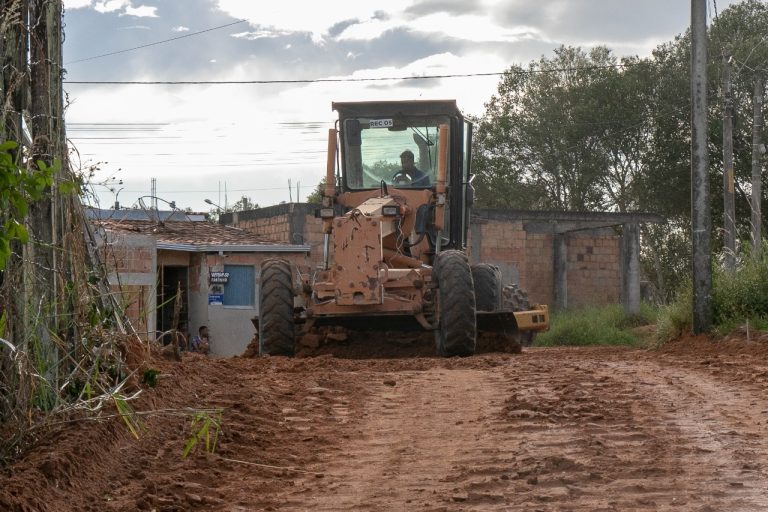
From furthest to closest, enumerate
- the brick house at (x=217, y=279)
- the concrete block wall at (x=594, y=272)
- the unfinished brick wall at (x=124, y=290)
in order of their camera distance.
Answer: the concrete block wall at (x=594, y=272)
the brick house at (x=217, y=279)
the unfinished brick wall at (x=124, y=290)

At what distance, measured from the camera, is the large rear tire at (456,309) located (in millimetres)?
13641

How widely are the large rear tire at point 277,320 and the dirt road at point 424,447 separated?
10.2ft

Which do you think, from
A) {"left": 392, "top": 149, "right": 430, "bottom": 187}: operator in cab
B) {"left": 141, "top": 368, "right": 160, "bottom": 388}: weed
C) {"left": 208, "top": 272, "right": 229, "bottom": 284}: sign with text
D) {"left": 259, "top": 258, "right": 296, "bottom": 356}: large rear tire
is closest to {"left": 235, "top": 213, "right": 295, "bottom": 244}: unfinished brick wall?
{"left": 208, "top": 272, "right": 229, "bottom": 284}: sign with text

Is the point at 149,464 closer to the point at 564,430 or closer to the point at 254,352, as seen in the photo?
the point at 564,430

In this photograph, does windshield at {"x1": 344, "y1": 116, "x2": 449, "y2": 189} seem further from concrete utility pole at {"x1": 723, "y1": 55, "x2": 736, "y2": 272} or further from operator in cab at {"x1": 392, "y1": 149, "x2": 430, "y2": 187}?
concrete utility pole at {"x1": 723, "y1": 55, "x2": 736, "y2": 272}

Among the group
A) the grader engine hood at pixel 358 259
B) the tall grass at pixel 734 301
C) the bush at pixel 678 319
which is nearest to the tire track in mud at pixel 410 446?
the grader engine hood at pixel 358 259

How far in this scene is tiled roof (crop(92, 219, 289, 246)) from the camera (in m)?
27.5

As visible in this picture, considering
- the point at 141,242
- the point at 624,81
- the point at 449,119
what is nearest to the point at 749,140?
the point at 624,81

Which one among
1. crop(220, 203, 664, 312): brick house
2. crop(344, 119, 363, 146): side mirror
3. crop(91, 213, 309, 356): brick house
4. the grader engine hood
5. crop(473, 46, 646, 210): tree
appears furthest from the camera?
crop(473, 46, 646, 210): tree

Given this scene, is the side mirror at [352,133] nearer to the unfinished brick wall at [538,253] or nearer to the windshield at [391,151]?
the windshield at [391,151]

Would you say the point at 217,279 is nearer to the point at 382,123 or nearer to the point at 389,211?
the point at 382,123

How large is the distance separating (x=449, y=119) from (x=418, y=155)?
64cm

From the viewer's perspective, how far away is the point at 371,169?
1595 centimetres

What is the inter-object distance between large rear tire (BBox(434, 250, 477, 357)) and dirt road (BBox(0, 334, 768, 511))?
93.7 inches
